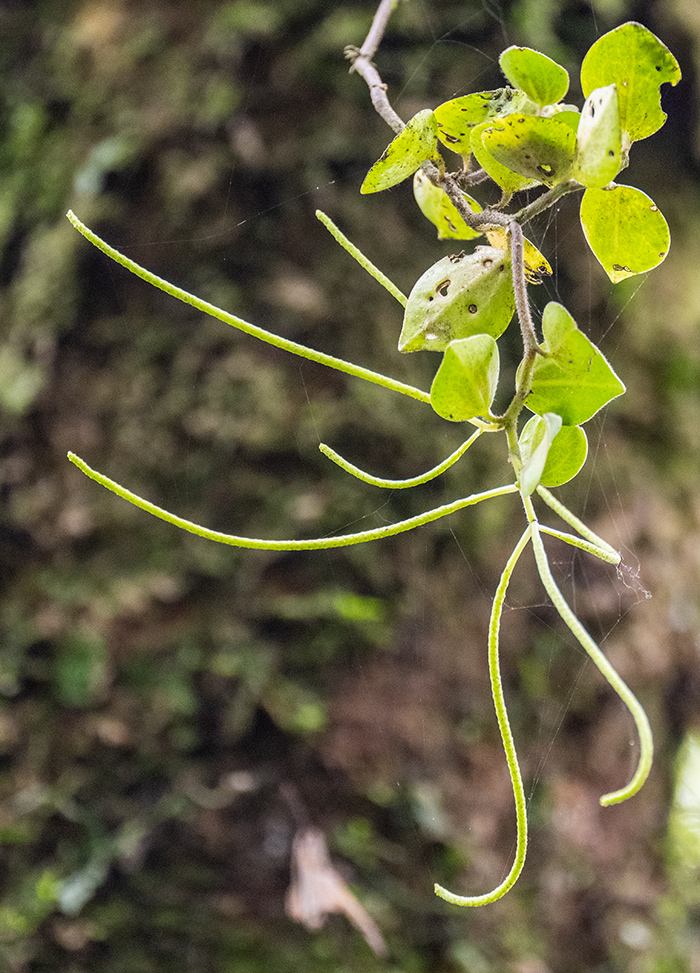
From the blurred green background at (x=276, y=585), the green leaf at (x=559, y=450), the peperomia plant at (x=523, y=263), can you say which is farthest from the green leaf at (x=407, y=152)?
the blurred green background at (x=276, y=585)

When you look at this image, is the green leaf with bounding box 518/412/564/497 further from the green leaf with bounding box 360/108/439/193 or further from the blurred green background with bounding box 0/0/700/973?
the blurred green background with bounding box 0/0/700/973

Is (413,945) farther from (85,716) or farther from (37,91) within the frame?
(37,91)

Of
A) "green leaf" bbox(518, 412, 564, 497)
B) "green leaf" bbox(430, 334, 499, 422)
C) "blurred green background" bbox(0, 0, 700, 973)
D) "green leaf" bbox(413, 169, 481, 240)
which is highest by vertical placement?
"green leaf" bbox(413, 169, 481, 240)

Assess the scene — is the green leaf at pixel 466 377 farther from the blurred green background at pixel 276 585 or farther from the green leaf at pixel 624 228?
the blurred green background at pixel 276 585

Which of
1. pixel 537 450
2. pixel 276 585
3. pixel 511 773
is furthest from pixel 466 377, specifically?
pixel 276 585

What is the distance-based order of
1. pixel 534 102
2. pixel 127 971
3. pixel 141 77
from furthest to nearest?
pixel 141 77 → pixel 127 971 → pixel 534 102

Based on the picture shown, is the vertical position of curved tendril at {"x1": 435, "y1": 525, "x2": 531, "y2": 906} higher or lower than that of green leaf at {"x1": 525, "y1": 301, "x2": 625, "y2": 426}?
lower

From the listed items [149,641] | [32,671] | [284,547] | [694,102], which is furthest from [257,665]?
[694,102]

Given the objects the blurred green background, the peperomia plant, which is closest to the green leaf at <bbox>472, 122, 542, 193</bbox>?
the peperomia plant
